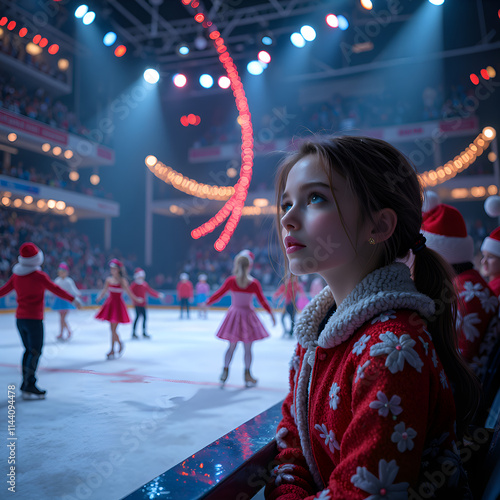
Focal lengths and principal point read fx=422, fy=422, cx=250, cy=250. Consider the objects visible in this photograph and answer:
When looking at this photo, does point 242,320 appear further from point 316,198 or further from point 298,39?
point 298,39

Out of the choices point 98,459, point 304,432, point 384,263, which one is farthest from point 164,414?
point 384,263

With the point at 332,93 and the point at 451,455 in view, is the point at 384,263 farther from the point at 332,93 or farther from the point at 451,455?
the point at 332,93

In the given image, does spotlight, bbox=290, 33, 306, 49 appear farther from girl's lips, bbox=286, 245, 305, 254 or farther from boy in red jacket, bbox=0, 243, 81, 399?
girl's lips, bbox=286, 245, 305, 254

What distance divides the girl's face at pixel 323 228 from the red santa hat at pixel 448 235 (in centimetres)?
110

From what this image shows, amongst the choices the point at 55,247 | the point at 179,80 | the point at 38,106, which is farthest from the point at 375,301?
the point at 38,106

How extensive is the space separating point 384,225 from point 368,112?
60.3 feet

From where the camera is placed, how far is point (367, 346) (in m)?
0.74

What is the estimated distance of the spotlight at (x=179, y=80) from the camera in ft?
33.6

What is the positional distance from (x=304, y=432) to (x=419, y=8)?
1610cm

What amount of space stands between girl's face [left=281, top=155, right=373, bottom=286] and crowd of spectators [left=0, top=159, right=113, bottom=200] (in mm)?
15025

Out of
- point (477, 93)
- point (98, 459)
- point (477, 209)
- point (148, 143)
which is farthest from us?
point (148, 143)

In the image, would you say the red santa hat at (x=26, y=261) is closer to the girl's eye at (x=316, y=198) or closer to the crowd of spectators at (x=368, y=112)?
the girl's eye at (x=316, y=198)

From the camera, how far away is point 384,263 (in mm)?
937

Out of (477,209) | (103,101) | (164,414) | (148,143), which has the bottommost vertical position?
(164,414)
